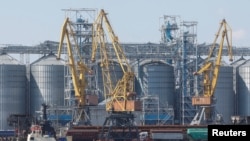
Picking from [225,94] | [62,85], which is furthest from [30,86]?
[225,94]

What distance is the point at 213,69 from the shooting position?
128875mm

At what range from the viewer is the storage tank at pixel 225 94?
140500 mm

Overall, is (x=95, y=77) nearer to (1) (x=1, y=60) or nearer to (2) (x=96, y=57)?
(2) (x=96, y=57)

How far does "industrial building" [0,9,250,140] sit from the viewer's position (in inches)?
5153

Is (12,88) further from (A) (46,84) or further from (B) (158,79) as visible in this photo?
(B) (158,79)

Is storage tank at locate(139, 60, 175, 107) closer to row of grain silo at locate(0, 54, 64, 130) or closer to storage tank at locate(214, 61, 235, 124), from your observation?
storage tank at locate(214, 61, 235, 124)

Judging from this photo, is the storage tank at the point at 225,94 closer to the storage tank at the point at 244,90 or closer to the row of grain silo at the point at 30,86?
the storage tank at the point at 244,90

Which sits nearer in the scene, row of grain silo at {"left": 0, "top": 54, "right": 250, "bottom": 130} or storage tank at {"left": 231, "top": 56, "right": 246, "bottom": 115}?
row of grain silo at {"left": 0, "top": 54, "right": 250, "bottom": 130}

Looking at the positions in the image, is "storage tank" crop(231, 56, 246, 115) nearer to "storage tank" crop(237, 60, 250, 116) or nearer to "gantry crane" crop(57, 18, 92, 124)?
"storage tank" crop(237, 60, 250, 116)

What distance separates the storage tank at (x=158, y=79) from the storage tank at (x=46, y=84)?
12.4 meters

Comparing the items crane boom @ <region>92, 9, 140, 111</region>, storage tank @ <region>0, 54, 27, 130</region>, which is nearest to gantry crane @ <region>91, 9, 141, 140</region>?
crane boom @ <region>92, 9, 140, 111</region>

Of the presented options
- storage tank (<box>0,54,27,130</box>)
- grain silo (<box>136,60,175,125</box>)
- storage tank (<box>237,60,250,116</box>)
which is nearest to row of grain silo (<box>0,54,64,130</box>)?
storage tank (<box>0,54,27,130</box>)

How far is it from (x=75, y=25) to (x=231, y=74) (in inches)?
1106

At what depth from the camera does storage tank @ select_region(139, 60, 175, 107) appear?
137 m
